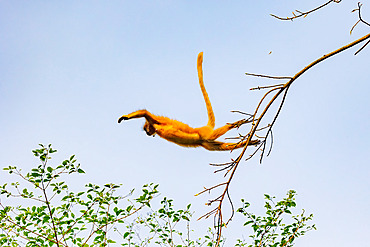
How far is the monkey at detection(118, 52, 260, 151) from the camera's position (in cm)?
348

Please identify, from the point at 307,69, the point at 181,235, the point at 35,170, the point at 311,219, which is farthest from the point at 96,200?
the point at 307,69

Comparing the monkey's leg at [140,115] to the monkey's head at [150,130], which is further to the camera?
the monkey's head at [150,130]

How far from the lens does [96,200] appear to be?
456cm

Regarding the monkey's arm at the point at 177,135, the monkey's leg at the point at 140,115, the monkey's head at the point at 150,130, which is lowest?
the monkey's arm at the point at 177,135

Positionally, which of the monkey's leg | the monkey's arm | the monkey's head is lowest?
the monkey's arm

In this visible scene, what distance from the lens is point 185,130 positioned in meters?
3.54

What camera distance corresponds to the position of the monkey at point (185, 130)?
3.48 m

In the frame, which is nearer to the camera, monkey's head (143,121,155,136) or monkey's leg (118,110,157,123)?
monkey's leg (118,110,157,123)

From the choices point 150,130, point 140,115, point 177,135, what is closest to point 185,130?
point 177,135

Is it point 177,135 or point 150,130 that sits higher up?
point 150,130

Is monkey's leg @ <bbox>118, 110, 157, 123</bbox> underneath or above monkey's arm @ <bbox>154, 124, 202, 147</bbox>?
above

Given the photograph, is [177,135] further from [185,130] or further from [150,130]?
[150,130]

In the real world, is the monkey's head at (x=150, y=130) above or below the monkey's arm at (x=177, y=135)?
above

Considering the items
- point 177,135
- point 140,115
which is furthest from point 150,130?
point 177,135
